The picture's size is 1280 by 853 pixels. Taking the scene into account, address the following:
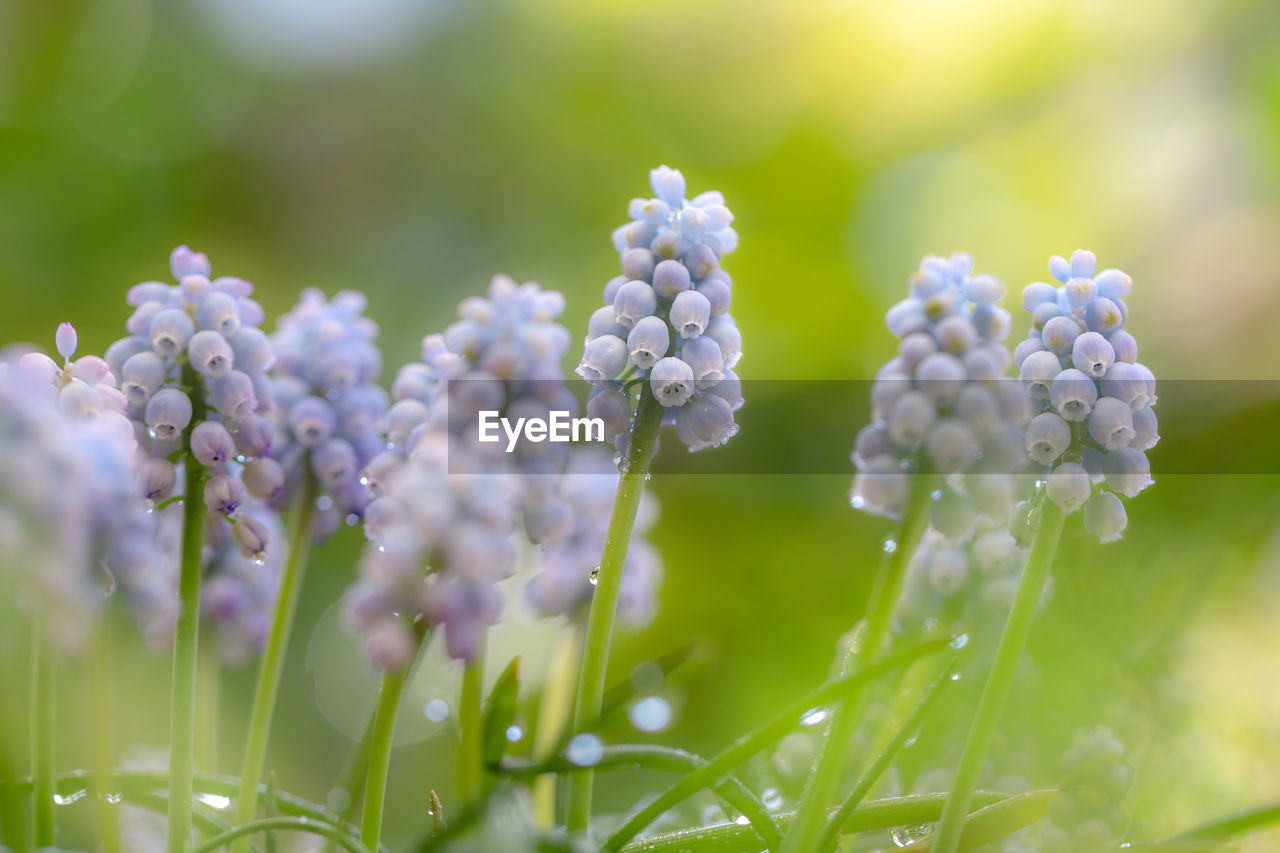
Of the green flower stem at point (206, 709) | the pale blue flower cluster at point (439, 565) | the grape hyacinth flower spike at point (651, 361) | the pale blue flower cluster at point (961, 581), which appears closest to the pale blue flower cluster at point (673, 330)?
the grape hyacinth flower spike at point (651, 361)

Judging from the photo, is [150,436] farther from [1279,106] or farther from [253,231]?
[1279,106]

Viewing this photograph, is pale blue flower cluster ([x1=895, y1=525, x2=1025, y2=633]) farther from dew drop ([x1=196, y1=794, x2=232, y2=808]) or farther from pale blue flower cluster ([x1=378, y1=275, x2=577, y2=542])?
dew drop ([x1=196, y1=794, x2=232, y2=808])

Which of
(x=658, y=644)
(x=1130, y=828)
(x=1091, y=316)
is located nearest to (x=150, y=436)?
(x=1091, y=316)

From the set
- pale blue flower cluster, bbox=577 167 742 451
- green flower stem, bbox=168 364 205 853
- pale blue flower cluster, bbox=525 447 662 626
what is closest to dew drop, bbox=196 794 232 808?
green flower stem, bbox=168 364 205 853

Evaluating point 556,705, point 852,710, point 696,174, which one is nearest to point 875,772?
point 852,710

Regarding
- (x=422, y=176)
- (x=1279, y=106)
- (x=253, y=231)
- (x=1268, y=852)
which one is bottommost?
(x=1268, y=852)
